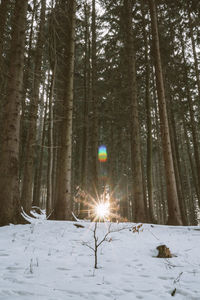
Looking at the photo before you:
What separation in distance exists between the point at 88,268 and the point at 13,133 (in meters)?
4.12

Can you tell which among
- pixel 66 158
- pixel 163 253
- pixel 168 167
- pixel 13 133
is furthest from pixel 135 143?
pixel 163 253

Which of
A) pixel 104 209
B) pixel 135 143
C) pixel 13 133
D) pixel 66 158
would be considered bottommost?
pixel 104 209

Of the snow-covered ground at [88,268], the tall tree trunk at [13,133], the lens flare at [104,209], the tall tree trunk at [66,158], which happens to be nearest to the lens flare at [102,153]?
the tall tree trunk at [66,158]

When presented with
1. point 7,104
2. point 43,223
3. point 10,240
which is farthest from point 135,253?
point 7,104

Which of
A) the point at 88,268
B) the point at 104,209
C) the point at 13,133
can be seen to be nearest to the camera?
the point at 88,268

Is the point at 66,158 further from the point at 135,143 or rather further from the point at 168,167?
the point at 168,167

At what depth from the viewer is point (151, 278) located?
2.78 meters

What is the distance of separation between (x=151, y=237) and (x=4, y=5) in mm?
9549

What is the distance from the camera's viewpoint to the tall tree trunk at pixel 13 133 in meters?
5.32

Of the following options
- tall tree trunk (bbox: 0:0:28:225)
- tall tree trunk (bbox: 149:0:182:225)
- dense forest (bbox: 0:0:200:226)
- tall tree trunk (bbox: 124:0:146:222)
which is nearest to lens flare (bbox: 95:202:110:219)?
dense forest (bbox: 0:0:200:226)

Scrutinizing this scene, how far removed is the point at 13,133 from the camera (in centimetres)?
565

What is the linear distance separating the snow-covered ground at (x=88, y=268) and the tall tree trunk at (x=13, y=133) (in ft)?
1.97

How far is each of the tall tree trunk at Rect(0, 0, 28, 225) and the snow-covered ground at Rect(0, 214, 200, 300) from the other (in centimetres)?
60

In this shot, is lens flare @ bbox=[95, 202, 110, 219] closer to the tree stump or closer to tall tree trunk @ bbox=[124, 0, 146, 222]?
tall tree trunk @ bbox=[124, 0, 146, 222]
